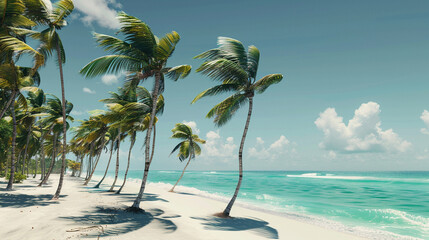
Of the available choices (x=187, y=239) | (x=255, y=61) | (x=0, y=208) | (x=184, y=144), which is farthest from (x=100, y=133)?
(x=187, y=239)

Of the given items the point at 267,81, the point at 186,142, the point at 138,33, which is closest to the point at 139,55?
the point at 138,33

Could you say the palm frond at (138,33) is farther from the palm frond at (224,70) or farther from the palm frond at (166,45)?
the palm frond at (224,70)

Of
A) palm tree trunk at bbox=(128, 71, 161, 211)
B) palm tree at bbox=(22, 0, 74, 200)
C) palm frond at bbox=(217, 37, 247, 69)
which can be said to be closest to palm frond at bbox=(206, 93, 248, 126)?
palm frond at bbox=(217, 37, 247, 69)

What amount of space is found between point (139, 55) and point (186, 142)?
60.1ft

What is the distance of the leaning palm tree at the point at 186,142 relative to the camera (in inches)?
1087

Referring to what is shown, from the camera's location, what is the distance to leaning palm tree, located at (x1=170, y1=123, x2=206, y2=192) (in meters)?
27.6

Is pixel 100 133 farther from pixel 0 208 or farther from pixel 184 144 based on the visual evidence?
pixel 0 208

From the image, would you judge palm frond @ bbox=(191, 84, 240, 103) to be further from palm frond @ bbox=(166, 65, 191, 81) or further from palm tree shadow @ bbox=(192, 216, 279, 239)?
palm tree shadow @ bbox=(192, 216, 279, 239)

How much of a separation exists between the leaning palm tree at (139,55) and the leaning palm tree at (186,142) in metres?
16.1

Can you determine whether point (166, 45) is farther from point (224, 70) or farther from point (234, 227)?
point (234, 227)

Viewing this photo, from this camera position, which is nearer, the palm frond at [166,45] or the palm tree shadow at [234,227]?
the palm tree shadow at [234,227]

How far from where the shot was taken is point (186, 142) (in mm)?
28578

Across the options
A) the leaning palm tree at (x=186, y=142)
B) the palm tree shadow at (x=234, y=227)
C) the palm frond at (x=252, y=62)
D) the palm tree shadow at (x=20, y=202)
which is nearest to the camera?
the palm tree shadow at (x=234, y=227)

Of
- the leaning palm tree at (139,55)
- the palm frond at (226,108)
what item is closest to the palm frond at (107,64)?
the leaning palm tree at (139,55)
